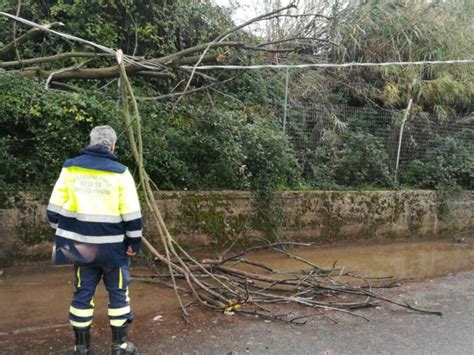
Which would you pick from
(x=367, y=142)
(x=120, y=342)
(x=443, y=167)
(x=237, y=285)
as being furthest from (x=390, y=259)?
(x=120, y=342)

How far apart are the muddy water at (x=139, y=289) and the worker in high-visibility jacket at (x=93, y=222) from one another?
481mm

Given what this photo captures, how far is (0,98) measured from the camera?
5.62m

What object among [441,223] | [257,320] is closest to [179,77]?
[257,320]

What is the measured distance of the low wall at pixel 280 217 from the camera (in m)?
5.63

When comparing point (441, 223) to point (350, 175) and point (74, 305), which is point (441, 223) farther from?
point (74, 305)

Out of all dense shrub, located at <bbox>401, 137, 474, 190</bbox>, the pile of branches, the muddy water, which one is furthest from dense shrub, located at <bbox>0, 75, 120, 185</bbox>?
dense shrub, located at <bbox>401, 137, 474, 190</bbox>

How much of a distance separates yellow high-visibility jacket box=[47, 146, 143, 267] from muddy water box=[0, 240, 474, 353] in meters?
0.91

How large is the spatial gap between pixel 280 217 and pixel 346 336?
3.14m

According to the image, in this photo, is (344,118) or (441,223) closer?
(441,223)

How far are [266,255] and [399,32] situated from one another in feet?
24.0

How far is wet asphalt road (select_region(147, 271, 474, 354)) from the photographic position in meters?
3.96

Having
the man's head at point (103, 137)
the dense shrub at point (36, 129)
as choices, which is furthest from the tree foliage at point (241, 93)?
the man's head at point (103, 137)

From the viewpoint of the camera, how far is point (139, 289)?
17.3 feet

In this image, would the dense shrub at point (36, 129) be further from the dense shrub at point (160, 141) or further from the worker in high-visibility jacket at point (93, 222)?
the worker in high-visibility jacket at point (93, 222)
